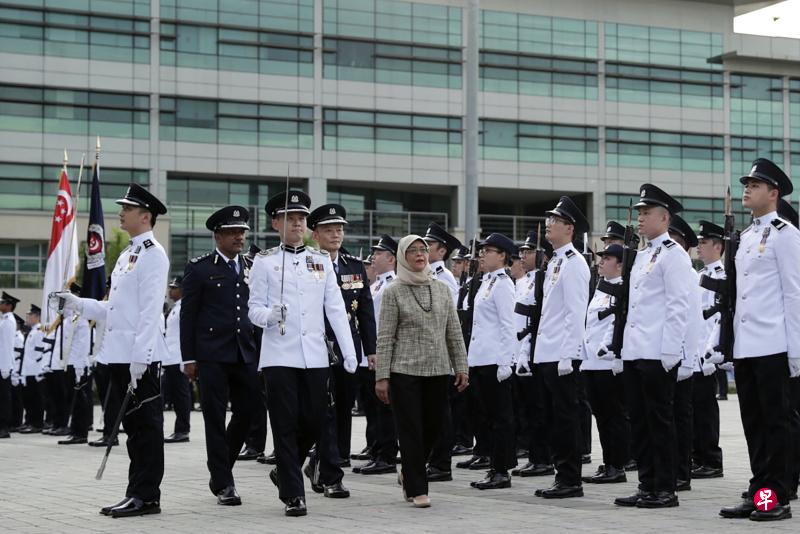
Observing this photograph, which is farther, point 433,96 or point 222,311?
point 433,96

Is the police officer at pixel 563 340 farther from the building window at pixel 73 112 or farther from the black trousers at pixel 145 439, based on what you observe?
the building window at pixel 73 112

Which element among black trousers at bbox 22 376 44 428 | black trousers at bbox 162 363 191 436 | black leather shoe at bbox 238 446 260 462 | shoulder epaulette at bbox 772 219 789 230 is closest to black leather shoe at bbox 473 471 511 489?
shoulder epaulette at bbox 772 219 789 230

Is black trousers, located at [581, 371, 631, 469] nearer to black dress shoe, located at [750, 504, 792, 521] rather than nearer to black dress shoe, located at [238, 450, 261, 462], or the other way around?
black dress shoe, located at [750, 504, 792, 521]

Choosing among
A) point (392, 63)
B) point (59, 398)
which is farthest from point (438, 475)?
point (392, 63)

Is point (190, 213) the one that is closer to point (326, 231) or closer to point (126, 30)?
point (126, 30)

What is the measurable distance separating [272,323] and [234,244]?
44.1 inches

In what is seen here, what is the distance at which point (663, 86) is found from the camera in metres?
58.9

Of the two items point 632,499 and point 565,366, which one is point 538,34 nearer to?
point 565,366

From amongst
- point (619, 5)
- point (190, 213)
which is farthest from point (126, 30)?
point (619, 5)

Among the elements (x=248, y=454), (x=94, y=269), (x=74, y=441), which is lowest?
(x=74, y=441)

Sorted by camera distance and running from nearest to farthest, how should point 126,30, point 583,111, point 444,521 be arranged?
1. point 444,521
2. point 126,30
3. point 583,111

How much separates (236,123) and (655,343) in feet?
144

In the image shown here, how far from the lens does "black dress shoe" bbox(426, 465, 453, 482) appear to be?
12.2 meters

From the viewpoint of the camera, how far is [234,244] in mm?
10664
